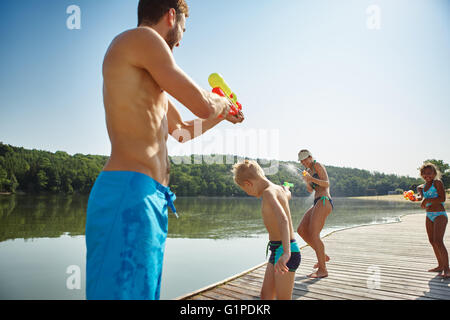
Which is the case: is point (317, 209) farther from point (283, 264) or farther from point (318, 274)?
point (283, 264)

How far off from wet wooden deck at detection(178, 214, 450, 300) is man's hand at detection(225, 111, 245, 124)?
3.02 meters

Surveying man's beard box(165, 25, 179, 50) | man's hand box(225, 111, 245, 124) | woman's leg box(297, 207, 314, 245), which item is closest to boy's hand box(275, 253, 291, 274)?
man's hand box(225, 111, 245, 124)

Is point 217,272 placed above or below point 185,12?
below

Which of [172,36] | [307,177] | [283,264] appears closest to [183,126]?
[172,36]

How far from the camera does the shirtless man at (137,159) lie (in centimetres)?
120

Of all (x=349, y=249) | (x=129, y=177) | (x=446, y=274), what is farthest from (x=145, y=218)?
(x=349, y=249)

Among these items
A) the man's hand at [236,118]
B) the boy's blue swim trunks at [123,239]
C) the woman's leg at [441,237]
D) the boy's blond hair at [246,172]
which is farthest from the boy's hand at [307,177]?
the boy's blue swim trunks at [123,239]

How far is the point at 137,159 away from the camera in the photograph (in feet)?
4.42

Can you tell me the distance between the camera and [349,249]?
754 centimetres

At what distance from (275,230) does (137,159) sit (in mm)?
1943

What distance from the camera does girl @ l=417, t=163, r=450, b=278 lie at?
5.09 metres

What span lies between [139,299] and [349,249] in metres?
7.41
